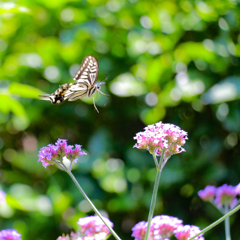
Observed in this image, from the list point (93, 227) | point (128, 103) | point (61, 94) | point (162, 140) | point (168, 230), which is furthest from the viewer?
point (128, 103)

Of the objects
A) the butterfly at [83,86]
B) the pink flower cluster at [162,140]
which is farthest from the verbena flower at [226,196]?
the butterfly at [83,86]

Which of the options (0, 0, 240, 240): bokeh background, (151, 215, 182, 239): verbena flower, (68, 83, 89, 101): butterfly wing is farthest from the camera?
(0, 0, 240, 240): bokeh background

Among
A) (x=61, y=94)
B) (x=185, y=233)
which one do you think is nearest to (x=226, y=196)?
(x=185, y=233)

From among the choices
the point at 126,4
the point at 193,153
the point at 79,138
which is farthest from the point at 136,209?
the point at 126,4

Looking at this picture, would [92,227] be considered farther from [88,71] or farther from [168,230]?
[88,71]

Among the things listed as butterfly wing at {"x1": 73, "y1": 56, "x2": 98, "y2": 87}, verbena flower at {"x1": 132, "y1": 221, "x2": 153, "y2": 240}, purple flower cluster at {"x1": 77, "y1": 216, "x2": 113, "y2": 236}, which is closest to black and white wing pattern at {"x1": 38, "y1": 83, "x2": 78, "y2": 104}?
butterfly wing at {"x1": 73, "y1": 56, "x2": 98, "y2": 87}

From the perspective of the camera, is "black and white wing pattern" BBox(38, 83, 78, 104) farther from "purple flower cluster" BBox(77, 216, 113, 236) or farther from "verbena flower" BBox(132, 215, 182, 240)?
"verbena flower" BBox(132, 215, 182, 240)
